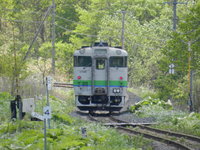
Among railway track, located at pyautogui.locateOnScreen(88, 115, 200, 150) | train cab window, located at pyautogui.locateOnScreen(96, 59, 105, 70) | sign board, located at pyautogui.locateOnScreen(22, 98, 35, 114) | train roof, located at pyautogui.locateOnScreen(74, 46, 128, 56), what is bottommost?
railway track, located at pyautogui.locateOnScreen(88, 115, 200, 150)

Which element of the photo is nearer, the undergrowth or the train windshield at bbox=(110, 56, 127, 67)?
the undergrowth

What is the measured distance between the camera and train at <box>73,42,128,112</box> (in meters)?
21.2

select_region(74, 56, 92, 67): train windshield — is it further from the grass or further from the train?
the grass

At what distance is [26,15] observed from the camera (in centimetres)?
4912

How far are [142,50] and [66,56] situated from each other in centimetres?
944

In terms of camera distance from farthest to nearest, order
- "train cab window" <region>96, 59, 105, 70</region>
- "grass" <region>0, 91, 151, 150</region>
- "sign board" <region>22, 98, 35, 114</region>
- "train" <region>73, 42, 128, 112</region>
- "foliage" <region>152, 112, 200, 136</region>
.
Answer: "train cab window" <region>96, 59, 105, 70</region> → "train" <region>73, 42, 128, 112</region> → "foliage" <region>152, 112, 200, 136</region> → "sign board" <region>22, 98, 35, 114</region> → "grass" <region>0, 91, 151, 150</region>

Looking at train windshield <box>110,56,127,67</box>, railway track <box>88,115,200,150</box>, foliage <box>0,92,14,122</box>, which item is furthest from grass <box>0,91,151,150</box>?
train windshield <box>110,56,127,67</box>

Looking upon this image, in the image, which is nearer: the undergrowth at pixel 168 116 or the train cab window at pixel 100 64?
the undergrowth at pixel 168 116

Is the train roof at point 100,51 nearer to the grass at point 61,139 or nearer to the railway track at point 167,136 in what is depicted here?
the railway track at point 167,136

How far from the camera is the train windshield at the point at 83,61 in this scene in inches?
840

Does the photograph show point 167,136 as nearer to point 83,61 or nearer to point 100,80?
point 100,80

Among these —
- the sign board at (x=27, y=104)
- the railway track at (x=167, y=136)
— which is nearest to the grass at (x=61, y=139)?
the sign board at (x=27, y=104)

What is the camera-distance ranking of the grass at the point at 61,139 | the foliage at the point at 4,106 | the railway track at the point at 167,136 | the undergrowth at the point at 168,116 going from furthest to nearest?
the undergrowth at the point at 168,116 → the foliage at the point at 4,106 → the railway track at the point at 167,136 → the grass at the point at 61,139

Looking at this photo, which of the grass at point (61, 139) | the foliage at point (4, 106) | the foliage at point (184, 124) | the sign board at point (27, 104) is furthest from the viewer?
the foliage at point (4, 106)
